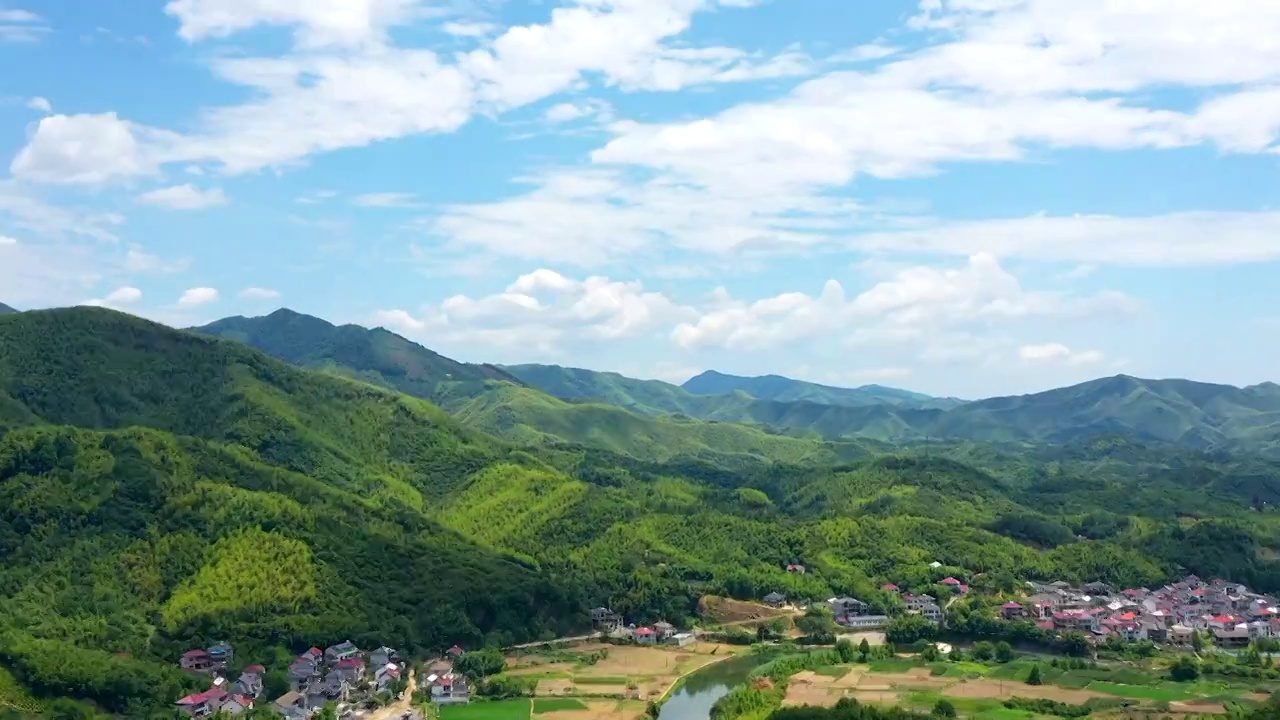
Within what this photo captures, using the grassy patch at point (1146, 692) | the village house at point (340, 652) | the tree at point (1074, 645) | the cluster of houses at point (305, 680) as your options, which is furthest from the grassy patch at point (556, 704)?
the tree at point (1074, 645)

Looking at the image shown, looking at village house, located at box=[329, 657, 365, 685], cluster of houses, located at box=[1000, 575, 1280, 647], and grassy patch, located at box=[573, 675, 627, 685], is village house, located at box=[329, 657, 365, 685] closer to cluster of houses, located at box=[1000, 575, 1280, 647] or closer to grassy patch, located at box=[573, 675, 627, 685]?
grassy patch, located at box=[573, 675, 627, 685]

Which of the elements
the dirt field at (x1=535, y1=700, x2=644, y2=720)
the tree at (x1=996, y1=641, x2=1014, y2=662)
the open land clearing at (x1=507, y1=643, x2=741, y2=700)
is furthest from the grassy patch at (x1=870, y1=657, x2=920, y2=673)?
the dirt field at (x1=535, y1=700, x2=644, y2=720)

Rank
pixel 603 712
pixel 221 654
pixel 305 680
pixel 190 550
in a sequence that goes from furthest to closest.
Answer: pixel 190 550 < pixel 221 654 < pixel 305 680 < pixel 603 712

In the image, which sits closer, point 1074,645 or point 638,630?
point 1074,645

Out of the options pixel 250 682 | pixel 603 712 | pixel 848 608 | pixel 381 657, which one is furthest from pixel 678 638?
pixel 250 682

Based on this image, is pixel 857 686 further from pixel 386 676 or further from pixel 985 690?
pixel 386 676

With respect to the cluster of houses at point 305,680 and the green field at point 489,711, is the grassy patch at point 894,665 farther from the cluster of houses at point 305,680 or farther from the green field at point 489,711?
the cluster of houses at point 305,680
